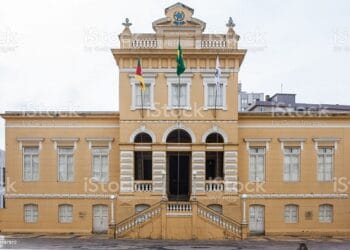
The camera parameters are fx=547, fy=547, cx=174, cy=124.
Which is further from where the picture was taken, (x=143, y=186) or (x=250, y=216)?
(x=250, y=216)

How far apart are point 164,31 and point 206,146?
7406 millimetres

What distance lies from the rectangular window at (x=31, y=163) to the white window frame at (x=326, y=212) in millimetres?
17801

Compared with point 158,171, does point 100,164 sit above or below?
above

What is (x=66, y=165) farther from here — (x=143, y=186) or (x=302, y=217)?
(x=302, y=217)

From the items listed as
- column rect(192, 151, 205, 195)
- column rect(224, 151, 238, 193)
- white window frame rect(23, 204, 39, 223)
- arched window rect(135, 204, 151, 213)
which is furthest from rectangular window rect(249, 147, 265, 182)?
white window frame rect(23, 204, 39, 223)

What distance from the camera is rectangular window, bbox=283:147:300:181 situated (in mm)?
34188

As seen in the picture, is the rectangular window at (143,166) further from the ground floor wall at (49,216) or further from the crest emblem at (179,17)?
the crest emblem at (179,17)

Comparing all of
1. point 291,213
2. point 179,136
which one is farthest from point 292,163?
point 179,136

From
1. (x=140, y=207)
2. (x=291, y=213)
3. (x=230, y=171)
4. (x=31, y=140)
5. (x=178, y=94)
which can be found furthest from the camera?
(x=31, y=140)

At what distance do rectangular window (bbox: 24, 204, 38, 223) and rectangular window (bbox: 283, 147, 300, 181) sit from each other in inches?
618

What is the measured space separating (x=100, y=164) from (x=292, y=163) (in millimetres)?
12033

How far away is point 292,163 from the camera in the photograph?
34.3 meters

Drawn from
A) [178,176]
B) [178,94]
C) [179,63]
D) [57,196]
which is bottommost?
[57,196]

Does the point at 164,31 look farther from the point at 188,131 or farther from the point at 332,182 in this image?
the point at 332,182
